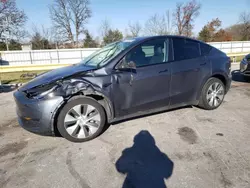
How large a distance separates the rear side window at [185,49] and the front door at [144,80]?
0.23 m

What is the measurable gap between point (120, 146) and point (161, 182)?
0.94 m

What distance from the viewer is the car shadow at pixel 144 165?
6.77 ft

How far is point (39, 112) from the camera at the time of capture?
104 inches

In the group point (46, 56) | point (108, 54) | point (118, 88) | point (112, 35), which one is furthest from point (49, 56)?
point (112, 35)

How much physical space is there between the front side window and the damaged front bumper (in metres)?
1.44

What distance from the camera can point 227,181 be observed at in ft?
6.63

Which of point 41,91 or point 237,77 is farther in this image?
point 237,77

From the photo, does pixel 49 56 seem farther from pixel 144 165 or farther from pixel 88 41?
pixel 144 165

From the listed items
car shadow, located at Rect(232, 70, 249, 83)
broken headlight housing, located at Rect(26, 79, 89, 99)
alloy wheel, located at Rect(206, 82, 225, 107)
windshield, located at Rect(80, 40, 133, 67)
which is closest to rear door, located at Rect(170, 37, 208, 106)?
alloy wheel, located at Rect(206, 82, 225, 107)

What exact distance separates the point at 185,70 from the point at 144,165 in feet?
6.98

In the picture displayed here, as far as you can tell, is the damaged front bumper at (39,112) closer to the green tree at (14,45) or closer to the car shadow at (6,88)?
the car shadow at (6,88)

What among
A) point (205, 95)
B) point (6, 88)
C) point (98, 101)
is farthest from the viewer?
point (6, 88)

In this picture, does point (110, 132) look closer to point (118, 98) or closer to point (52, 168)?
point (118, 98)

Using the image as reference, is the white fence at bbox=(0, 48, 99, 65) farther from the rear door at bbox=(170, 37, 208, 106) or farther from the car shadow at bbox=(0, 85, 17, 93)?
the rear door at bbox=(170, 37, 208, 106)
